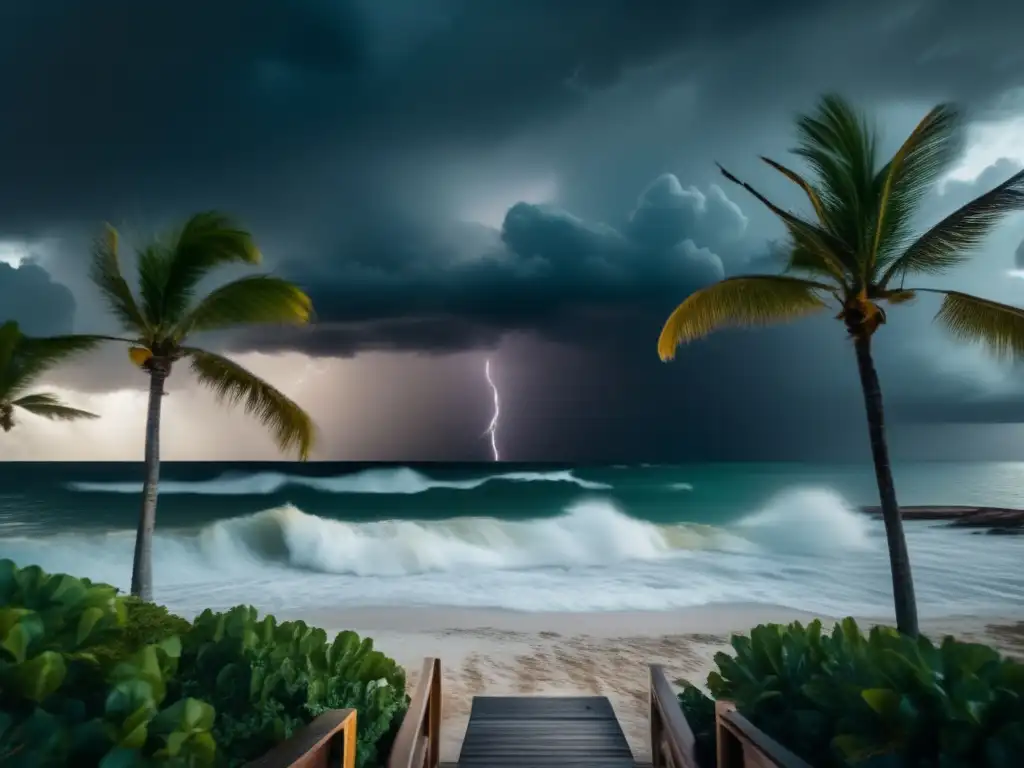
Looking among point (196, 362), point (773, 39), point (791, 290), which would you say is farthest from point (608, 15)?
point (196, 362)

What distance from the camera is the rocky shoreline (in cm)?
2377

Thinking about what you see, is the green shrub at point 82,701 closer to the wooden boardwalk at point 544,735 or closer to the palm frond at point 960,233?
the wooden boardwalk at point 544,735

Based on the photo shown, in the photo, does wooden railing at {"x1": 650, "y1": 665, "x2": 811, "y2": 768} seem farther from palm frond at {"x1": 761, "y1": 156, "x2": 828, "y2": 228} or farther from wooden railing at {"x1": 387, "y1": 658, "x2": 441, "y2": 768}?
palm frond at {"x1": 761, "y1": 156, "x2": 828, "y2": 228}

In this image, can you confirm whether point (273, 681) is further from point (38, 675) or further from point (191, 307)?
point (191, 307)

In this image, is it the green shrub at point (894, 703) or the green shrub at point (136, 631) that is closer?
the green shrub at point (894, 703)

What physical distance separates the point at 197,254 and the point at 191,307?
2.26 feet

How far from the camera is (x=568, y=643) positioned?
964 centimetres

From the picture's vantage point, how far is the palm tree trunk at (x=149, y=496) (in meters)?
7.32

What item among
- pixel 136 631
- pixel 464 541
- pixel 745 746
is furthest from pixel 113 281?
pixel 464 541

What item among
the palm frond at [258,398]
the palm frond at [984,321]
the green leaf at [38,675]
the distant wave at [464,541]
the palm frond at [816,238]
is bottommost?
the distant wave at [464,541]

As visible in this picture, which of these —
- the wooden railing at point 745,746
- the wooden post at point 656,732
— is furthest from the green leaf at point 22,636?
the wooden post at point 656,732

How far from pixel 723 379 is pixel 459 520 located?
59.5 feet

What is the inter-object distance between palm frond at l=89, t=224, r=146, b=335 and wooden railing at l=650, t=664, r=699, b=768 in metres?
7.39

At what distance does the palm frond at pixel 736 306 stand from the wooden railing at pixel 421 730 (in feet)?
14.3
